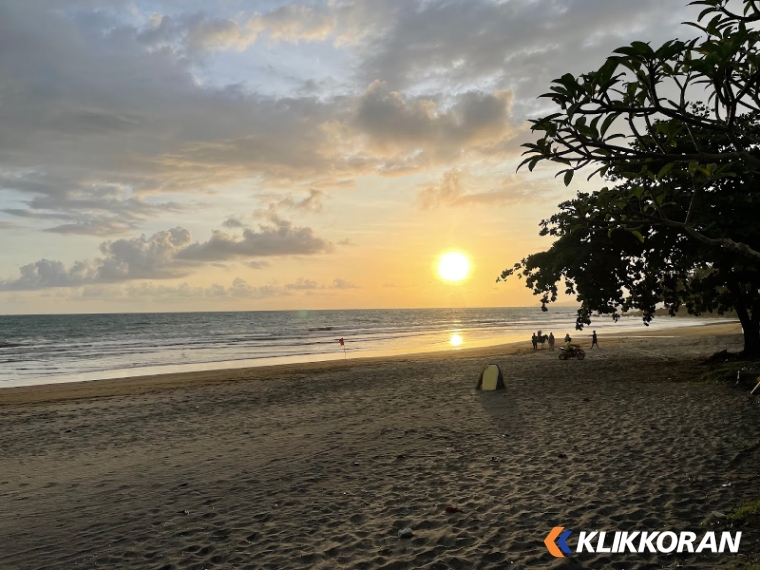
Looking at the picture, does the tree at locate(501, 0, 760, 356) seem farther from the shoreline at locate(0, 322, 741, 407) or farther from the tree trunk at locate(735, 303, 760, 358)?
the shoreline at locate(0, 322, 741, 407)

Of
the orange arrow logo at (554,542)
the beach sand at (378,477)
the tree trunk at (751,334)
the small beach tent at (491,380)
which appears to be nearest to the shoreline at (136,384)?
the beach sand at (378,477)

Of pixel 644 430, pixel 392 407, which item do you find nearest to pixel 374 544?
pixel 644 430

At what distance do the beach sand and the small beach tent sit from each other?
379mm

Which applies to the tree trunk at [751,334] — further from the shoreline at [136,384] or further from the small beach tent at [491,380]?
the shoreline at [136,384]

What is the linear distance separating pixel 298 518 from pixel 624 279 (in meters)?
18.1

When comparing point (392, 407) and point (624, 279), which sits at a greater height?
point (624, 279)

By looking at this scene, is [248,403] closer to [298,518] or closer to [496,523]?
[298,518]

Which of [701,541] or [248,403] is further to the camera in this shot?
[248,403]

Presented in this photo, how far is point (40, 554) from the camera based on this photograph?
620 centimetres

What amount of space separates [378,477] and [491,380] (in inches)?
367

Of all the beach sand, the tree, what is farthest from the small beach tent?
the tree

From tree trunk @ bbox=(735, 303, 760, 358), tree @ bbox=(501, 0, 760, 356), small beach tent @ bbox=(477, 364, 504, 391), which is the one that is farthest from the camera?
tree trunk @ bbox=(735, 303, 760, 358)

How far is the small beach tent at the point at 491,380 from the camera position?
16906 millimetres

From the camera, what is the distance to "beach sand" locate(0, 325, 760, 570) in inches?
234
